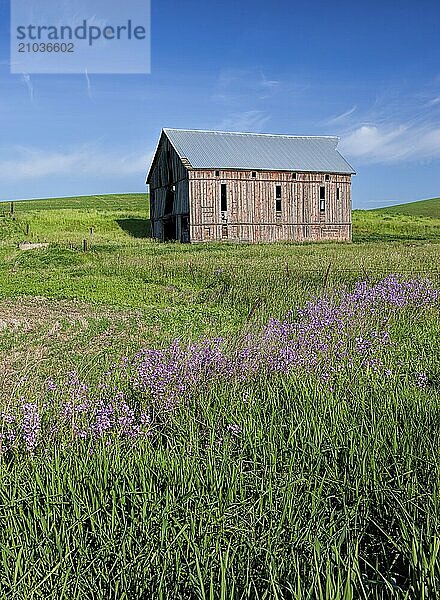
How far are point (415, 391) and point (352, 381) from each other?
781 millimetres

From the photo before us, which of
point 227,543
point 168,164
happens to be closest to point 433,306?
point 227,543

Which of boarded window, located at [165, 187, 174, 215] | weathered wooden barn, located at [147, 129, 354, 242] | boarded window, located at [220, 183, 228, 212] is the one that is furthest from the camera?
boarded window, located at [165, 187, 174, 215]

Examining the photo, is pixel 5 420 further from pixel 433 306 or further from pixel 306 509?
pixel 433 306

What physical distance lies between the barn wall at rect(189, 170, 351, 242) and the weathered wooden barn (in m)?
0.06

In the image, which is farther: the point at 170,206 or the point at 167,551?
the point at 170,206

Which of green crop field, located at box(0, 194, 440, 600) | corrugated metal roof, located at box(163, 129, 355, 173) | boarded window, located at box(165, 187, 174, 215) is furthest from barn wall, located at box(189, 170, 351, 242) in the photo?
green crop field, located at box(0, 194, 440, 600)

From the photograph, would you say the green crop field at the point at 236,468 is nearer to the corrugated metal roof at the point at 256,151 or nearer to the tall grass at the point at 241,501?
the tall grass at the point at 241,501

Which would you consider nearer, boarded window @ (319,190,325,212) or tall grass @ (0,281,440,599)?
tall grass @ (0,281,440,599)

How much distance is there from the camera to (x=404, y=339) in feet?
29.2

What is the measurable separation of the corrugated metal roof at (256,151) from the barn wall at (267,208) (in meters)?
0.56

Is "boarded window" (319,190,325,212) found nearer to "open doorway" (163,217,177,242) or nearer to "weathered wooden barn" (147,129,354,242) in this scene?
"weathered wooden barn" (147,129,354,242)

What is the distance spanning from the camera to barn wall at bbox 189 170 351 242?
A: 135 feet

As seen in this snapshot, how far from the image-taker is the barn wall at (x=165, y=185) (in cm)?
4219

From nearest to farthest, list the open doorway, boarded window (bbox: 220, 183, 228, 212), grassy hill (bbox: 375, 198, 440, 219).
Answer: boarded window (bbox: 220, 183, 228, 212)
the open doorway
grassy hill (bbox: 375, 198, 440, 219)
